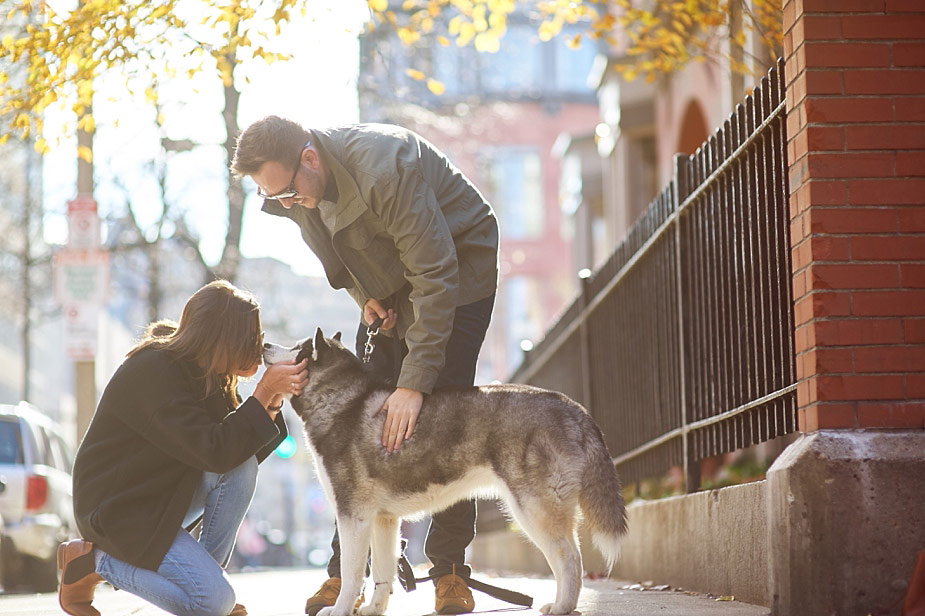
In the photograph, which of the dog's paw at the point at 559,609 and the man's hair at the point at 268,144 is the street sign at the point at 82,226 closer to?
the man's hair at the point at 268,144

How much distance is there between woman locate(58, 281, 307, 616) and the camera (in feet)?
16.4

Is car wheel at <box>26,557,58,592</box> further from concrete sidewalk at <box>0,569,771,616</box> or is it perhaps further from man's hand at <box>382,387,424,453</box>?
man's hand at <box>382,387,424,453</box>

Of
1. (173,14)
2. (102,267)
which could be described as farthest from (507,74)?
(173,14)

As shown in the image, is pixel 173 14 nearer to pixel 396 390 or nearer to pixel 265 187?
pixel 265 187

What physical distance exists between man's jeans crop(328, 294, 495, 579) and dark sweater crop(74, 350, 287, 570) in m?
0.71

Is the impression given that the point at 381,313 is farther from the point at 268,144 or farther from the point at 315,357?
the point at 268,144

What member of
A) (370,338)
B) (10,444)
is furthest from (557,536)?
(10,444)

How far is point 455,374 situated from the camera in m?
5.35

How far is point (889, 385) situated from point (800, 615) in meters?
0.89

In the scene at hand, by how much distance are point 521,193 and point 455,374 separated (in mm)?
53639

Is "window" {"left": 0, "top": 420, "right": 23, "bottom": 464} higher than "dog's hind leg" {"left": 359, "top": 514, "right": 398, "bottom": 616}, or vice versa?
"window" {"left": 0, "top": 420, "right": 23, "bottom": 464}

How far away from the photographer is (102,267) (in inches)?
501

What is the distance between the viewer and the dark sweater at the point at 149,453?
499 cm

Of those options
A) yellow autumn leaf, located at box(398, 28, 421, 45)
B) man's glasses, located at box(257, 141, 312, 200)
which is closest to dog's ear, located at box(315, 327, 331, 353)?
man's glasses, located at box(257, 141, 312, 200)
